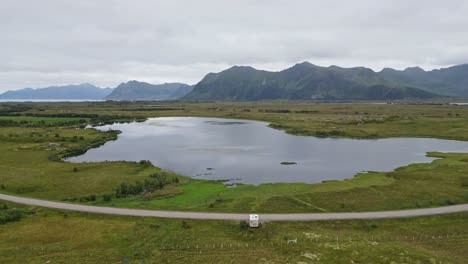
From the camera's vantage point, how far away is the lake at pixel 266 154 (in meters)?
83.8

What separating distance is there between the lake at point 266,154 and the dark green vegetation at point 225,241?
Result: 91.5 ft

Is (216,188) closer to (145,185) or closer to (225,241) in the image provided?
(145,185)

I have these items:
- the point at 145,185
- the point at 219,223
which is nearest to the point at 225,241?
the point at 219,223

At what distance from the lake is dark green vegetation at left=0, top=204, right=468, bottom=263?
27.9 m

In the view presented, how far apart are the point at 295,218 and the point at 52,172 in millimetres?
60434

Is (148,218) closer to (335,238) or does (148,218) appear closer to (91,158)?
(335,238)

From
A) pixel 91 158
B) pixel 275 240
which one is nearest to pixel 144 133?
pixel 91 158

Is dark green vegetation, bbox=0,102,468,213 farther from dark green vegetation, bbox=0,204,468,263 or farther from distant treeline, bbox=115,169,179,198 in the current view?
dark green vegetation, bbox=0,204,468,263

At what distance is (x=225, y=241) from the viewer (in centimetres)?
4472

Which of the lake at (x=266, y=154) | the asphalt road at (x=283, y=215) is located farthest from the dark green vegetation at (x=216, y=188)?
the lake at (x=266, y=154)

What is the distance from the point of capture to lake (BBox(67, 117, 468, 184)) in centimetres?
8381

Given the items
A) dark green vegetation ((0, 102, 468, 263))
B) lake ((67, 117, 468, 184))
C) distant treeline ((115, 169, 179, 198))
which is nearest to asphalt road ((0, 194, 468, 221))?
dark green vegetation ((0, 102, 468, 263))

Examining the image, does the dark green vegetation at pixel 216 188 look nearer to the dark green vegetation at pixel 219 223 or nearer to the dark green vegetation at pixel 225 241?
the dark green vegetation at pixel 219 223

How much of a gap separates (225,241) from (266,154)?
64221mm
